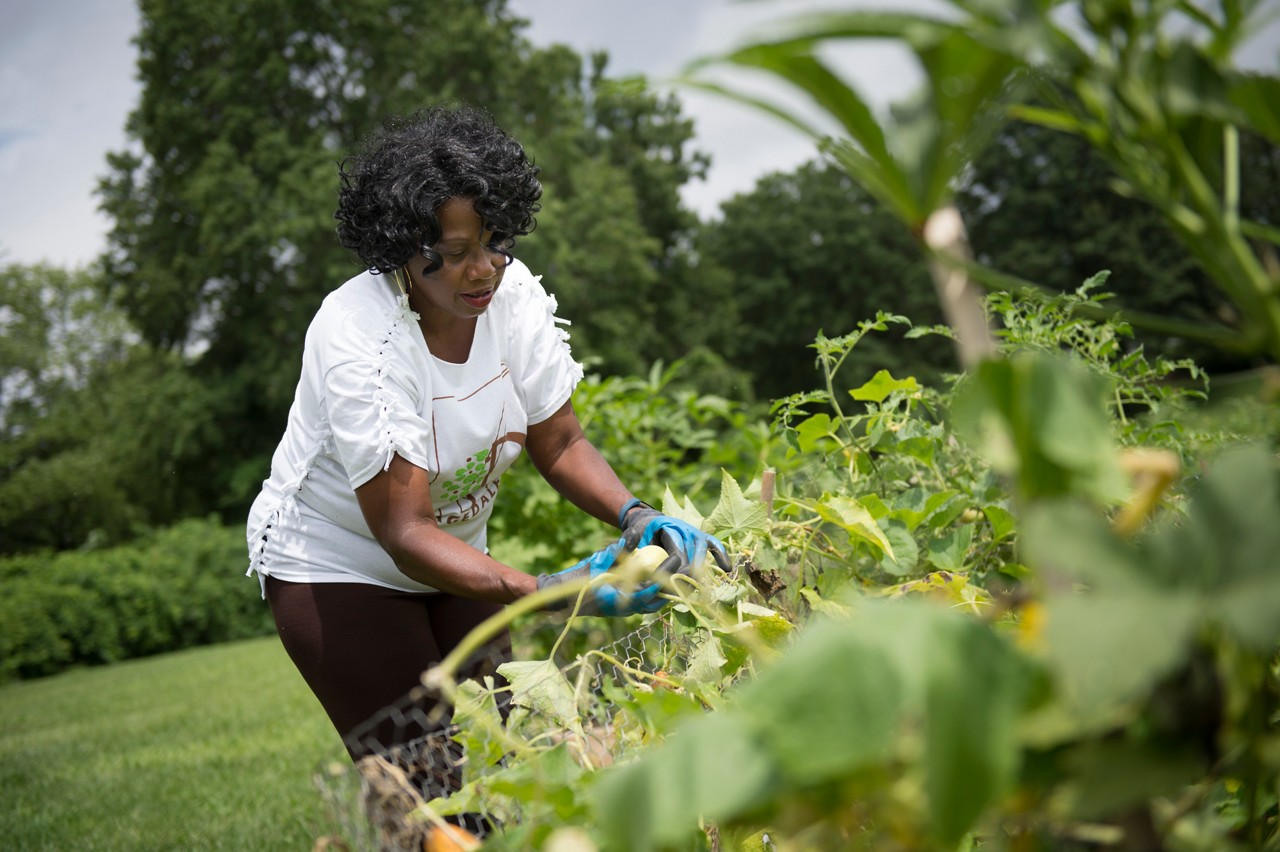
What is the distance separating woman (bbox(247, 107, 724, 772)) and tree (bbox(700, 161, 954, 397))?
26528 millimetres

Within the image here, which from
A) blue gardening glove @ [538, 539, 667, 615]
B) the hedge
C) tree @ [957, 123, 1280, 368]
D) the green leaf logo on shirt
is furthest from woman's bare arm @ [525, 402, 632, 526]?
tree @ [957, 123, 1280, 368]

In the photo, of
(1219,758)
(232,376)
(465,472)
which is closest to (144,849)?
(465,472)

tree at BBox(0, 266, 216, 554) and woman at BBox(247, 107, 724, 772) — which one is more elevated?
tree at BBox(0, 266, 216, 554)

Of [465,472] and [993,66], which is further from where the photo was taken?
[465,472]

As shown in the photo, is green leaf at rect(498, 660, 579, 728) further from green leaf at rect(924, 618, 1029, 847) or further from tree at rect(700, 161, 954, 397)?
tree at rect(700, 161, 954, 397)

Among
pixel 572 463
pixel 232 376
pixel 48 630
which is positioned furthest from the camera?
pixel 232 376

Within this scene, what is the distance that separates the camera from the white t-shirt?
6.28 feet

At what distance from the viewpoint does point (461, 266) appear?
6.68 ft

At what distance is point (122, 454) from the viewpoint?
76.5 feet

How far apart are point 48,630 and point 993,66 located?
1487 cm

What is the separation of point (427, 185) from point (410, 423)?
1.68 feet

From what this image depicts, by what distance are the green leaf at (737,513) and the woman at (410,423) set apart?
0.24 meters

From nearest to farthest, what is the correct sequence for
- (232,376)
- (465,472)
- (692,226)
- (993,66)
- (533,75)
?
1. (993,66)
2. (465,472)
3. (232,376)
4. (533,75)
5. (692,226)

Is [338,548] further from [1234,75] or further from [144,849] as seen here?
[144,849]
